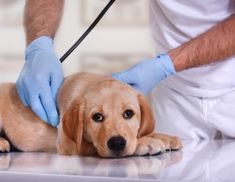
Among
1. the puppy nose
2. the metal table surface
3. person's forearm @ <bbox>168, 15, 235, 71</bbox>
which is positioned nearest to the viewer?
the metal table surface

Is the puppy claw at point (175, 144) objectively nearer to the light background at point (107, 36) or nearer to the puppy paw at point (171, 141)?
the puppy paw at point (171, 141)

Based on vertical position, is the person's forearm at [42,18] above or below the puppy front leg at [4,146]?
above

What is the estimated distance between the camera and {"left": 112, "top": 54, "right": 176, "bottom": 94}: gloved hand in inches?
38.9

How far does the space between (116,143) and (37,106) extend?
0.79ft

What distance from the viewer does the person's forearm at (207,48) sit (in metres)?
1.04

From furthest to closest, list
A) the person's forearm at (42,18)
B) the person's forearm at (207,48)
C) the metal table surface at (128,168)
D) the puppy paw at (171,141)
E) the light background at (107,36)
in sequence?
the light background at (107,36) < the person's forearm at (42,18) < the person's forearm at (207,48) < the puppy paw at (171,141) < the metal table surface at (128,168)

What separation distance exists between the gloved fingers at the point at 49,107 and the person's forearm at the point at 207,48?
0.95 ft

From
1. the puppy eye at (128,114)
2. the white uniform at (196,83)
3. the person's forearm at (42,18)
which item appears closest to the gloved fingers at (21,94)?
the person's forearm at (42,18)

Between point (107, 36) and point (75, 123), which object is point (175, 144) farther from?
point (107, 36)

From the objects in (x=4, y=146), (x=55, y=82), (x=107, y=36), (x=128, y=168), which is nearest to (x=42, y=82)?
(x=55, y=82)

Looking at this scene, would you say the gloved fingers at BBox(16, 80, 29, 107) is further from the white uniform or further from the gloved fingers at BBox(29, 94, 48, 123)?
the white uniform

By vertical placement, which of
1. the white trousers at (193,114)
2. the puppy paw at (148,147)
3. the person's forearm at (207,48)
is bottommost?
the white trousers at (193,114)

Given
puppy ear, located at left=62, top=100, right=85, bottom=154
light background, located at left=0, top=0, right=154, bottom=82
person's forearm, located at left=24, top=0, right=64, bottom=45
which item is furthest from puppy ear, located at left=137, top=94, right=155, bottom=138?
light background, located at left=0, top=0, right=154, bottom=82

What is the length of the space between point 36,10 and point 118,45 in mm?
748
